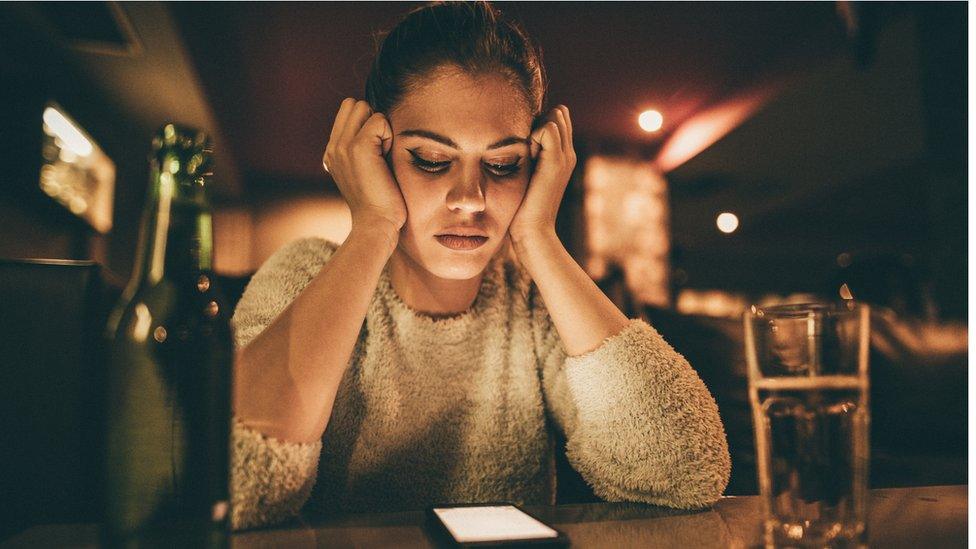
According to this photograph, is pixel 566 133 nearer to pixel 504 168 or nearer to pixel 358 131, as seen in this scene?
pixel 504 168

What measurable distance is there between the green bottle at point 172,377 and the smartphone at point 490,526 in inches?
7.7

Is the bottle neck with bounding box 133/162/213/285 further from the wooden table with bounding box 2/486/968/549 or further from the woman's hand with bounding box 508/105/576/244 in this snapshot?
the woman's hand with bounding box 508/105/576/244

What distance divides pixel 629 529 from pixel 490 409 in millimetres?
419

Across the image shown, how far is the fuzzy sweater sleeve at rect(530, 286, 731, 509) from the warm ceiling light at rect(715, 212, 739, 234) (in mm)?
5867

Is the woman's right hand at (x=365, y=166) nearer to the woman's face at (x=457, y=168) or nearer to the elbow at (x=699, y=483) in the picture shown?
the woman's face at (x=457, y=168)

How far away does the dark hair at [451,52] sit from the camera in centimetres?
97

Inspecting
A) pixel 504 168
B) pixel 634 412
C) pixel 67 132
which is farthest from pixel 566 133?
pixel 67 132

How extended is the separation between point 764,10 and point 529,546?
249 cm

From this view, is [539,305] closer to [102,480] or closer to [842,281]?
[102,480]

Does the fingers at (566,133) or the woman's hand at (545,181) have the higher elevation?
the fingers at (566,133)

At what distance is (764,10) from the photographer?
7.79 feet

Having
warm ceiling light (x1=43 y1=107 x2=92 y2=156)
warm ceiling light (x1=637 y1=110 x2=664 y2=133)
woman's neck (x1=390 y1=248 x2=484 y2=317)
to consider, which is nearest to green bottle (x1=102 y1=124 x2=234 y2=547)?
woman's neck (x1=390 y1=248 x2=484 y2=317)

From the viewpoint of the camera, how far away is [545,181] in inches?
38.1

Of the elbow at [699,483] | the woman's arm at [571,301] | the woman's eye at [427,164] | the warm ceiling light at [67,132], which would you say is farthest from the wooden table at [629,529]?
the warm ceiling light at [67,132]
